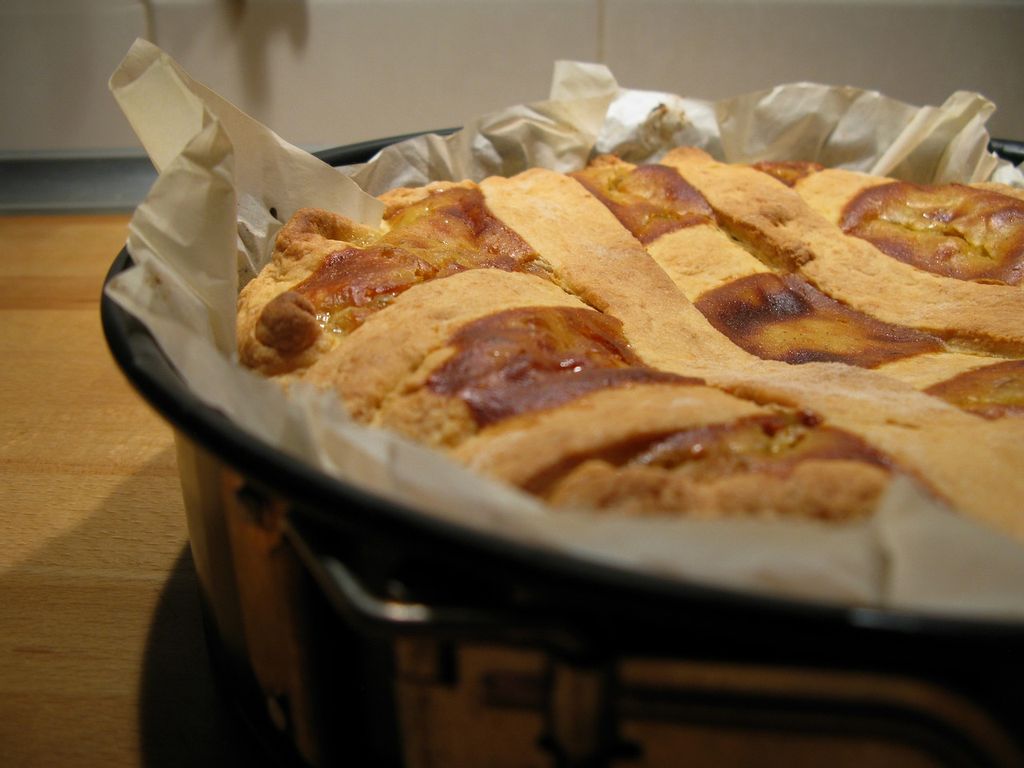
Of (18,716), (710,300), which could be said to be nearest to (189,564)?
(18,716)

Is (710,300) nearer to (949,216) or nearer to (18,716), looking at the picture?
(949,216)

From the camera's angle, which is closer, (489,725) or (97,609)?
(489,725)

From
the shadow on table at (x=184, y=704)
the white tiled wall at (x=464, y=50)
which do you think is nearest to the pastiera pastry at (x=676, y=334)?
the shadow on table at (x=184, y=704)

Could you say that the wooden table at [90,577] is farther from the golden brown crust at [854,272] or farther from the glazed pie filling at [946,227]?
the glazed pie filling at [946,227]

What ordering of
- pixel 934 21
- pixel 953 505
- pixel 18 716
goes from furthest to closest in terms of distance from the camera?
pixel 934 21 → pixel 18 716 → pixel 953 505

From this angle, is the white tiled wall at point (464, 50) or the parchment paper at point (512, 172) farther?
the white tiled wall at point (464, 50)

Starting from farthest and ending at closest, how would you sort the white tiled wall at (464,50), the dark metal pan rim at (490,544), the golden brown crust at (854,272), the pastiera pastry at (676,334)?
1. the white tiled wall at (464,50)
2. the golden brown crust at (854,272)
3. the pastiera pastry at (676,334)
4. the dark metal pan rim at (490,544)

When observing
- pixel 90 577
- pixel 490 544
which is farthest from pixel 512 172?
pixel 490 544
